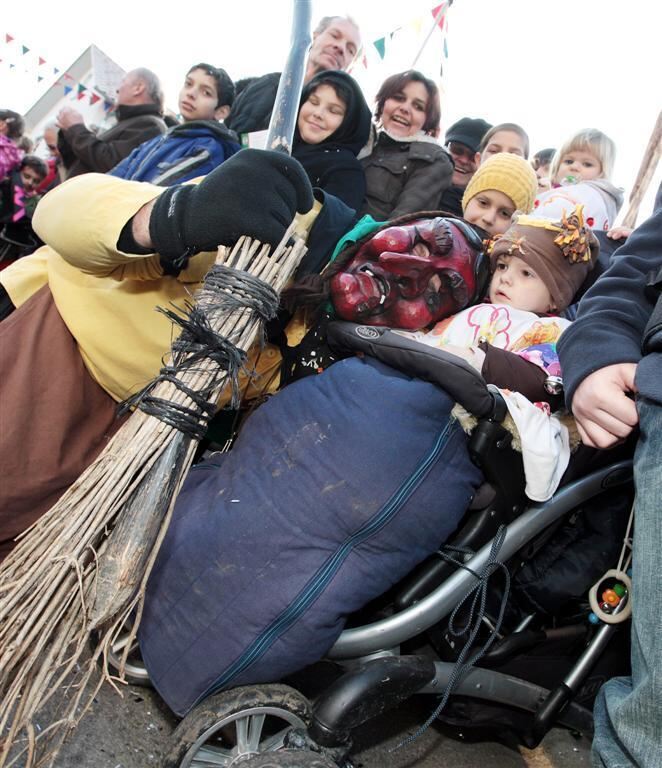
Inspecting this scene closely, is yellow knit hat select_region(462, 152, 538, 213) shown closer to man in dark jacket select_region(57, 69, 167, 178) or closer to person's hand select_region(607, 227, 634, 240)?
person's hand select_region(607, 227, 634, 240)

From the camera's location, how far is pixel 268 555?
122cm

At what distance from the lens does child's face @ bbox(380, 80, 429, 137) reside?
2.86m

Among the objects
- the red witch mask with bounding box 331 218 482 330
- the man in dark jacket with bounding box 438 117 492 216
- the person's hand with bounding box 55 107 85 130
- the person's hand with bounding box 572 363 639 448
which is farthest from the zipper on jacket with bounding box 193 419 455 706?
the person's hand with bounding box 55 107 85 130

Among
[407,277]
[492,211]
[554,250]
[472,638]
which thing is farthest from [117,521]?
[492,211]

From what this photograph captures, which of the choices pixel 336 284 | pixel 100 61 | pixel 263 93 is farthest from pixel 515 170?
pixel 100 61

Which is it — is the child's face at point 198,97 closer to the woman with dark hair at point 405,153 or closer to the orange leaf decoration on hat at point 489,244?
the woman with dark hair at point 405,153

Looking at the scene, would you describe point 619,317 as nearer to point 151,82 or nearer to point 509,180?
point 509,180

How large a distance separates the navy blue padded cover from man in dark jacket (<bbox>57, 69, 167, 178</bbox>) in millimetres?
2515

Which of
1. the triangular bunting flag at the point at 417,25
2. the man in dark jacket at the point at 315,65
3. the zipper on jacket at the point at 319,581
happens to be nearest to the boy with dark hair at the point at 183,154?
the man in dark jacket at the point at 315,65

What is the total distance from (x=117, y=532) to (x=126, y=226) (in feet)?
2.06

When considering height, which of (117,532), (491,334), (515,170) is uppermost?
(515,170)

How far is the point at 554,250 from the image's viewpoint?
1766mm

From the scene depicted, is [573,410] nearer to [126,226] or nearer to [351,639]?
[351,639]

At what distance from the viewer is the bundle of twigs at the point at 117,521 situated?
1135 mm
